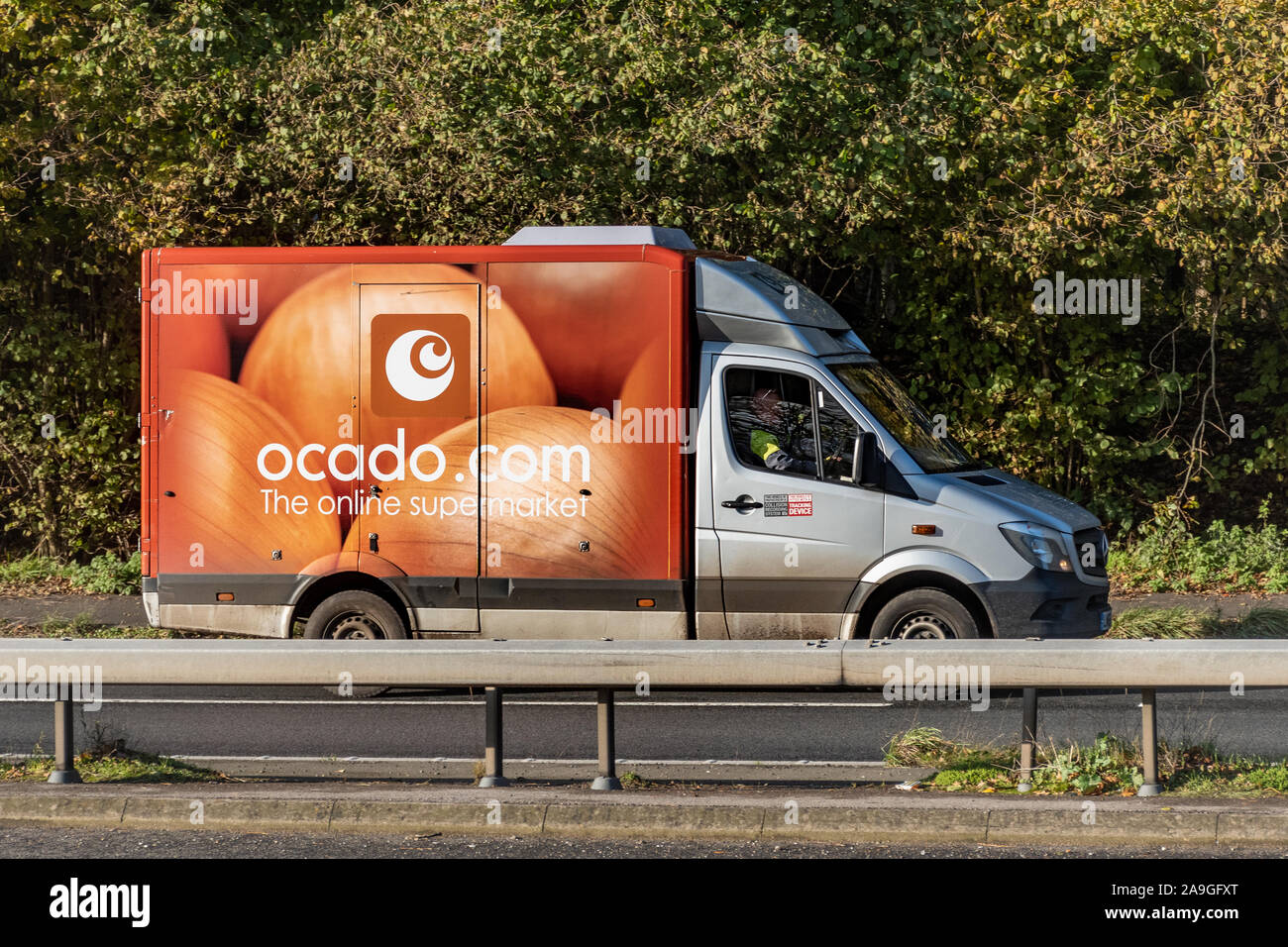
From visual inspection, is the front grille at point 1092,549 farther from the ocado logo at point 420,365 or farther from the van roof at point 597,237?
the ocado logo at point 420,365

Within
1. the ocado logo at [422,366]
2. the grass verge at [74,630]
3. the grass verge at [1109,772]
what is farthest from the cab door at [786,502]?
the grass verge at [74,630]

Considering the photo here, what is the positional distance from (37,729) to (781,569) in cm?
485

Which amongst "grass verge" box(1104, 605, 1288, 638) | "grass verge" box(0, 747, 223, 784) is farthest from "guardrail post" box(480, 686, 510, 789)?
"grass verge" box(1104, 605, 1288, 638)

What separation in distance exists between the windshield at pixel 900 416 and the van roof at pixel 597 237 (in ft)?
5.01

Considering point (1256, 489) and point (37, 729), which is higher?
point (1256, 489)

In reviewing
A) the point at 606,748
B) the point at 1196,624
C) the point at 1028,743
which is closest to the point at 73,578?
the point at 606,748

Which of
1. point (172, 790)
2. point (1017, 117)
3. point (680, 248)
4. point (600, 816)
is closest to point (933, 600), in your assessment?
point (680, 248)

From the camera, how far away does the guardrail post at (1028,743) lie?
6805 millimetres

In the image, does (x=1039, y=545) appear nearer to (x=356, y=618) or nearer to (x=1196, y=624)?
(x=1196, y=624)

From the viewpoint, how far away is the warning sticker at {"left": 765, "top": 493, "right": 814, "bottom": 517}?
10.1m

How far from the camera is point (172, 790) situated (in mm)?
6840

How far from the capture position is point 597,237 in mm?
10570

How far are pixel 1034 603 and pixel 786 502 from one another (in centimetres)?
176

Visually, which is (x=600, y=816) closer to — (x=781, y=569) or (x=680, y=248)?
(x=781, y=569)
